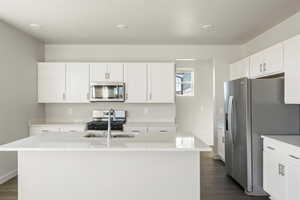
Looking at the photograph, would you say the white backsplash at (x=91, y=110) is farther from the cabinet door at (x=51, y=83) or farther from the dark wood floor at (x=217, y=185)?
the dark wood floor at (x=217, y=185)

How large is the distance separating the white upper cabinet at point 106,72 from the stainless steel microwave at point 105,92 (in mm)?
105

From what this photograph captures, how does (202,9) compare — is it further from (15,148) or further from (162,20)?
(15,148)

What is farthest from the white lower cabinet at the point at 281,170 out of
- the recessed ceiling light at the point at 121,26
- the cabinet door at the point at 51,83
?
the cabinet door at the point at 51,83

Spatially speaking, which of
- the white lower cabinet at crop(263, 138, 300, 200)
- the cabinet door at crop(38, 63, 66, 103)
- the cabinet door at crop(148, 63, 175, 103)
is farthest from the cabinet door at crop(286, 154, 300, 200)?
the cabinet door at crop(38, 63, 66, 103)

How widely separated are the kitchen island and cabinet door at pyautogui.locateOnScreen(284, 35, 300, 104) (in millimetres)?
1379

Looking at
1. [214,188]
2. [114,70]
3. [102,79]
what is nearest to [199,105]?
[114,70]

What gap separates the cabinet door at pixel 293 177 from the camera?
9.32ft

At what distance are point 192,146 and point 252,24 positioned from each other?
2813 mm

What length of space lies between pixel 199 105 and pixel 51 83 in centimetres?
398

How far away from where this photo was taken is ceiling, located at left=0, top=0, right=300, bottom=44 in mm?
3609

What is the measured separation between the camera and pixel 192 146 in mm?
2652

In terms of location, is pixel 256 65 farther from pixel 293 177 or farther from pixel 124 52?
pixel 124 52

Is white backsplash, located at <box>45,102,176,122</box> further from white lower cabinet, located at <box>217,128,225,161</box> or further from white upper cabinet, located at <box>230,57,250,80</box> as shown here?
white upper cabinet, located at <box>230,57,250,80</box>

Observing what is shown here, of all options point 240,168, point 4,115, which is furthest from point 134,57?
point 240,168
